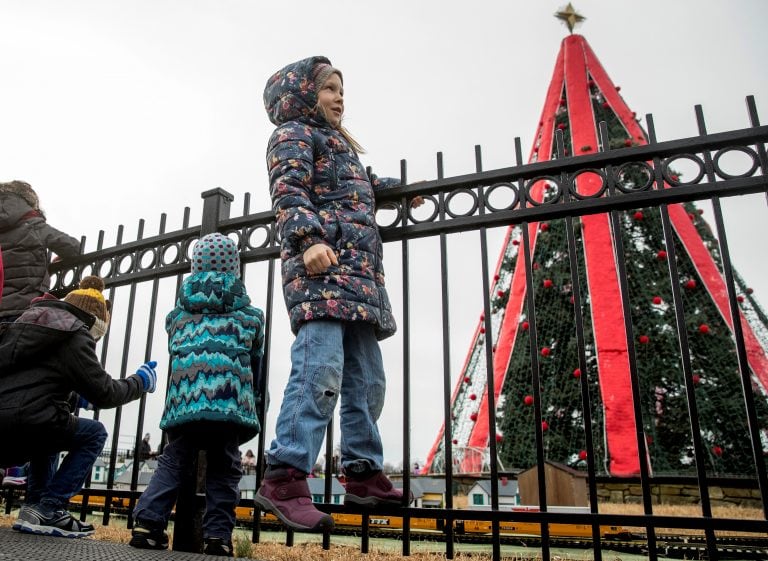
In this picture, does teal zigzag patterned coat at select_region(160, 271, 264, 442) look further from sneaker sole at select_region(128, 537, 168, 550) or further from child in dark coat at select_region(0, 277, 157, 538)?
sneaker sole at select_region(128, 537, 168, 550)

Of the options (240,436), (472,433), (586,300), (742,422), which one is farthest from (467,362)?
(240,436)

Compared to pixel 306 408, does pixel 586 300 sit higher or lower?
higher

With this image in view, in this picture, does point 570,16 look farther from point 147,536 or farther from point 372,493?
point 147,536

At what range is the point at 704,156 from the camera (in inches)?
85.0

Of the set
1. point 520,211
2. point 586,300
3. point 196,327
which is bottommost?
point 196,327

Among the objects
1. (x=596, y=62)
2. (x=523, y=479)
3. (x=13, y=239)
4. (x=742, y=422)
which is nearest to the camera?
(x=13, y=239)

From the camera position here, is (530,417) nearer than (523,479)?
No

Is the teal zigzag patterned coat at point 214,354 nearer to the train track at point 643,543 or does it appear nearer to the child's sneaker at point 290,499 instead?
the child's sneaker at point 290,499

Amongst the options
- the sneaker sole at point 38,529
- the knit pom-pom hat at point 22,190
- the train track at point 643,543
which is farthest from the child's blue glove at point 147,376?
the knit pom-pom hat at point 22,190

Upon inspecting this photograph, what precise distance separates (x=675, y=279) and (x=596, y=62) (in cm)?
950

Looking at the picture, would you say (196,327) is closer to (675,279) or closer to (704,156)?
(675,279)

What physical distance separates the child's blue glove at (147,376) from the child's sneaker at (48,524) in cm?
61

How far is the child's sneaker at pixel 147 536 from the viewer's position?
2.12 meters

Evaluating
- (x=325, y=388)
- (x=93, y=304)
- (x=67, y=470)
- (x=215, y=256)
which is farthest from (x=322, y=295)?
(x=67, y=470)
